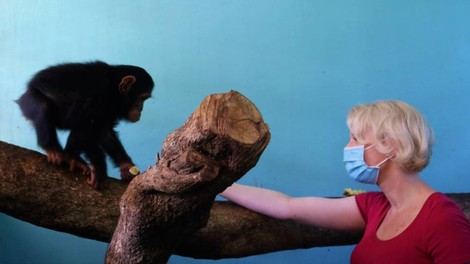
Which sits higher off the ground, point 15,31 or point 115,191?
point 15,31

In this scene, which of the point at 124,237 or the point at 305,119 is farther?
the point at 305,119

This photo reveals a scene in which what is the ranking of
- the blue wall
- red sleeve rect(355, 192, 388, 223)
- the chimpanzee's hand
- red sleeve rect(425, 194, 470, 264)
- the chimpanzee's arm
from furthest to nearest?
the blue wall → the chimpanzee's arm → the chimpanzee's hand → red sleeve rect(355, 192, 388, 223) → red sleeve rect(425, 194, 470, 264)

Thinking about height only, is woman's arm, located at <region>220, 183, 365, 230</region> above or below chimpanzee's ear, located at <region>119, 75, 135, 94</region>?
below

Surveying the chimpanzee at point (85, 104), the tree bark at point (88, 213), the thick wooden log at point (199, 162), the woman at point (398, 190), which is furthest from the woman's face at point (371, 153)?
the chimpanzee at point (85, 104)

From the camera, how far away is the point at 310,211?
2.00 meters

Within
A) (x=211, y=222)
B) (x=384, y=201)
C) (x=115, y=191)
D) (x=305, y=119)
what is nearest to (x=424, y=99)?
(x=305, y=119)

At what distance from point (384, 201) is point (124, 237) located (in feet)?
3.43

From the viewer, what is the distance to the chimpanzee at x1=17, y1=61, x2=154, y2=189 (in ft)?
7.10

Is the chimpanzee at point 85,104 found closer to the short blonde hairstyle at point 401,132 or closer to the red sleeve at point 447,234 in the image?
the short blonde hairstyle at point 401,132

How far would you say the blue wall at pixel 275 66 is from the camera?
2.86 meters

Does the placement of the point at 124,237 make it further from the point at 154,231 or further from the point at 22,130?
the point at 22,130

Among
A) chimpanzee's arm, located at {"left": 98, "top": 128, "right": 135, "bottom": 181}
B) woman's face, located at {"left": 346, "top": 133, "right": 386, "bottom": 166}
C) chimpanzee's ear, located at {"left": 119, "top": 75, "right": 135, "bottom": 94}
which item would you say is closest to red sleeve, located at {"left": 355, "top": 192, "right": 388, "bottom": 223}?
woman's face, located at {"left": 346, "top": 133, "right": 386, "bottom": 166}

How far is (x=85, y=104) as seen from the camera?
7.41 feet

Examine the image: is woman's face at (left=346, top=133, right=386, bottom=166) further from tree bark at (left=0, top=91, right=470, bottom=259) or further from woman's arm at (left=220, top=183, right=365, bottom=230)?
tree bark at (left=0, top=91, right=470, bottom=259)
